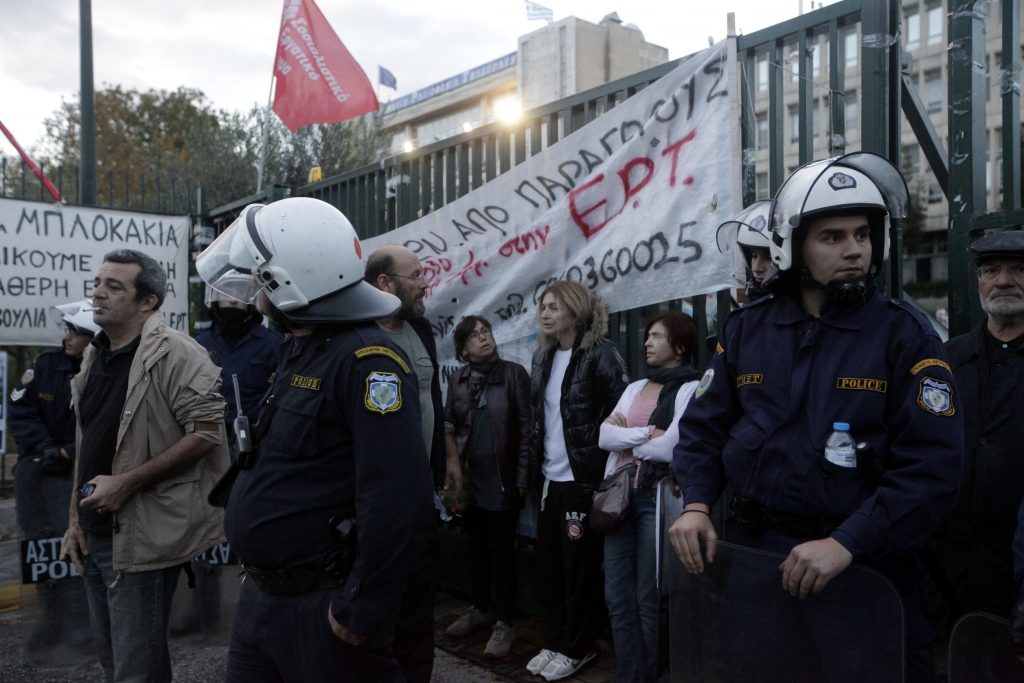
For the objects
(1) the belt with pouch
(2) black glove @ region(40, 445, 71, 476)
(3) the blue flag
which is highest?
(3) the blue flag

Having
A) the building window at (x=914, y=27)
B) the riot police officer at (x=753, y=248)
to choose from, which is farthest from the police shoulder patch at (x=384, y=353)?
the building window at (x=914, y=27)

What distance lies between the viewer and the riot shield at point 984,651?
5.96 ft

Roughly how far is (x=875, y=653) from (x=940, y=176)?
2.79m

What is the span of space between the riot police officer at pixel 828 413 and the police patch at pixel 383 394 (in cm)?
84

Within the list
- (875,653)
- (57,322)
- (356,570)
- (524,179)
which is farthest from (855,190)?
(57,322)

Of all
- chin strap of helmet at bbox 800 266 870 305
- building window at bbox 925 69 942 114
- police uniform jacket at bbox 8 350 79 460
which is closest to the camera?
chin strap of helmet at bbox 800 266 870 305

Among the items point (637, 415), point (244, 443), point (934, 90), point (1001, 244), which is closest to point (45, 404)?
point (244, 443)

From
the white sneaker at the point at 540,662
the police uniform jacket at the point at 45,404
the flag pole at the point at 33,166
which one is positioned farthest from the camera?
the flag pole at the point at 33,166

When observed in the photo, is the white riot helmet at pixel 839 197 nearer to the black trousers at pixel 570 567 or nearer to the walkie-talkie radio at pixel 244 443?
the walkie-talkie radio at pixel 244 443

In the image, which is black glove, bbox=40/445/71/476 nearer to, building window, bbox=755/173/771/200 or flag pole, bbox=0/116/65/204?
flag pole, bbox=0/116/65/204

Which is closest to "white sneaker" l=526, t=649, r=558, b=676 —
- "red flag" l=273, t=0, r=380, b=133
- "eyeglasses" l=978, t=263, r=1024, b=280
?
"eyeglasses" l=978, t=263, r=1024, b=280

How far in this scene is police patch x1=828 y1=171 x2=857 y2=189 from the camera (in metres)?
2.43

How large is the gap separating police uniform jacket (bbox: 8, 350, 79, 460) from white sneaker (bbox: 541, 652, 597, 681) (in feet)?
10.9

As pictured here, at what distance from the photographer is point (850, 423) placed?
2229mm
